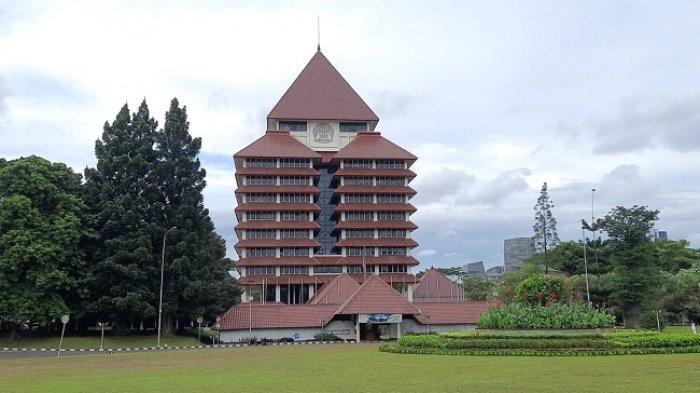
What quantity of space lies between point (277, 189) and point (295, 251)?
24.5 ft

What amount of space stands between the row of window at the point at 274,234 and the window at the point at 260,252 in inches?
56.5

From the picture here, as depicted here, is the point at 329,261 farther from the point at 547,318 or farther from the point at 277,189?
the point at 547,318

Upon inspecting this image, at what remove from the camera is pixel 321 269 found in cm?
7306

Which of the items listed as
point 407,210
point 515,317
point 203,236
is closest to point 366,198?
point 407,210

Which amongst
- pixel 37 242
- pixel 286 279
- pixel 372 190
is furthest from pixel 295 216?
pixel 37 242

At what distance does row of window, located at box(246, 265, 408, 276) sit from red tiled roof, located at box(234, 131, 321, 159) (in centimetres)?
1293

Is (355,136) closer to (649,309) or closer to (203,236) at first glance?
(203,236)

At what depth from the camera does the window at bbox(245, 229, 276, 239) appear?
71.8 m

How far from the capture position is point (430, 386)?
15961 millimetres

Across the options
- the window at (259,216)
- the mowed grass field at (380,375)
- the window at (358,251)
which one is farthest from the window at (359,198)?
the mowed grass field at (380,375)

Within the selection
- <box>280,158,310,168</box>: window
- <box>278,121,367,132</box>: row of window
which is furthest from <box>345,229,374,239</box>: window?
<box>278,121,367,132</box>: row of window

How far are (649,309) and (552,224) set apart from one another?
18.9 meters

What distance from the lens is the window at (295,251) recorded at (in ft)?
236

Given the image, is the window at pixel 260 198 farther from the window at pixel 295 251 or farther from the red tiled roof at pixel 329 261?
the red tiled roof at pixel 329 261
